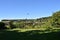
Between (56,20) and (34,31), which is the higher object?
(56,20)

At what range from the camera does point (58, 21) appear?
181 ft

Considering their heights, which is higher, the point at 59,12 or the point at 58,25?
the point at 59,12

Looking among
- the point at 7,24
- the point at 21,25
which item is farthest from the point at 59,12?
the point at 7,24

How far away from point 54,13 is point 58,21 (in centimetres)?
339

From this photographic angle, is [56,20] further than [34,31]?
Yes

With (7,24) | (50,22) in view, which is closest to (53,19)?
(50,22)

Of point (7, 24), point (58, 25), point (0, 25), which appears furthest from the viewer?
point (7, 24)

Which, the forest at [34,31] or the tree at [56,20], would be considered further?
the tree at [56,20]

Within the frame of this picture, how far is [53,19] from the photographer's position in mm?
56062

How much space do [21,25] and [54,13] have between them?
423 inches

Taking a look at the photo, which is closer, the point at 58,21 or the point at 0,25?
the point at 0,25

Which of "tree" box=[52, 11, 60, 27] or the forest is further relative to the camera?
"tree" box=[52, 11, 60, 27]

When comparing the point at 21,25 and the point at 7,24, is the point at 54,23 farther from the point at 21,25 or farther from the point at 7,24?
the point at 7,24

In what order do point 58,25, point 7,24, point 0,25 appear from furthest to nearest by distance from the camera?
1. point 7,24
2. point 58,25
3. point 0,25
